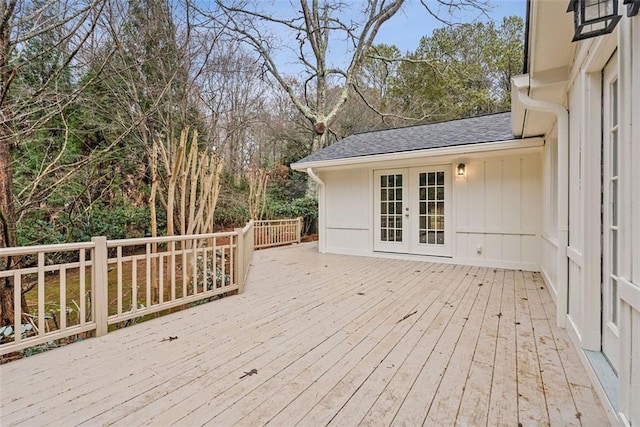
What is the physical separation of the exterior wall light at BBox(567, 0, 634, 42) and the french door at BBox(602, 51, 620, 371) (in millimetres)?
452

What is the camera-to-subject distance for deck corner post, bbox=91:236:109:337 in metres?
2.72

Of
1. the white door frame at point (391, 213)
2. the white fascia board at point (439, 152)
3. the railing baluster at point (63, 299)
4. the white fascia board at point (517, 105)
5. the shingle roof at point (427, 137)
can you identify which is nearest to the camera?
the railing baluster at point (63, 299)

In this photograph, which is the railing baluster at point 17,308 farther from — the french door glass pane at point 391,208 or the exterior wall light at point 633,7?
the french door glass pane at point 391,208

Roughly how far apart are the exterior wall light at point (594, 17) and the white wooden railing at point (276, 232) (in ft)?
25.8

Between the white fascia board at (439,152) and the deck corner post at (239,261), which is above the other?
the white fascia board at (439,152)

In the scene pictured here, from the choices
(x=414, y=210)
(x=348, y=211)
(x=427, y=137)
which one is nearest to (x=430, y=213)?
(x=414, y=210)

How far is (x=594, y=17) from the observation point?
1.61 m

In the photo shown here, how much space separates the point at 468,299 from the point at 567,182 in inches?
66.1

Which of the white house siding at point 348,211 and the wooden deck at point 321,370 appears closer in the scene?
the wooden deck at point 321,370

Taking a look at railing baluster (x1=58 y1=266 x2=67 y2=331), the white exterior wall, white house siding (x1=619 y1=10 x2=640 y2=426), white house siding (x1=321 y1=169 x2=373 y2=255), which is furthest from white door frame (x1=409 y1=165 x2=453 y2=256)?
railing baluster (x1=58 y1=266 x2=67 y2=331)

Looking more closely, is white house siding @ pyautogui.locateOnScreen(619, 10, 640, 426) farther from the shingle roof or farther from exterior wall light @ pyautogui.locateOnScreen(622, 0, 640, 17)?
the shingle roof

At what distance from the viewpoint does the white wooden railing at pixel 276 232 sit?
8.89 m

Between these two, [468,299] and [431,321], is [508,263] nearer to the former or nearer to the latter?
[468,299]

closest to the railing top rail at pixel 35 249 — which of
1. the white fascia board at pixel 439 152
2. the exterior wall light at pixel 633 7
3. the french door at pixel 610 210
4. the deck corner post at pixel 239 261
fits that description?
the deck corner post at pixel 239 261
